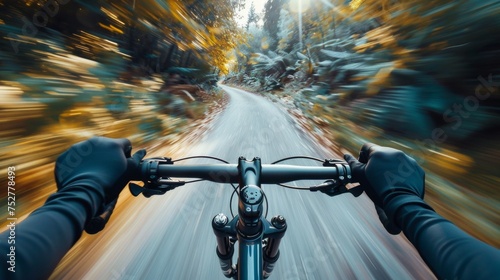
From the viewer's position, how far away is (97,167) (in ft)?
2.88

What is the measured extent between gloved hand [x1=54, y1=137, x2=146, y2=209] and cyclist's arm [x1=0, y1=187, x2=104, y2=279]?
7 centimetres

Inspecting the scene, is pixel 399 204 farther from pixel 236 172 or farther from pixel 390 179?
pixel 236 172

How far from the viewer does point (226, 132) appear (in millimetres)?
6156

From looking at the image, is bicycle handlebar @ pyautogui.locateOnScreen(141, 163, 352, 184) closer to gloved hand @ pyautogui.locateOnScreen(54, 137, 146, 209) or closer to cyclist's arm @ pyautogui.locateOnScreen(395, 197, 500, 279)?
gloved hand @ pyautogui.locateOnScreen(54, 137, 146, 209)

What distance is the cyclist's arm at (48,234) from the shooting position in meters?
0.51

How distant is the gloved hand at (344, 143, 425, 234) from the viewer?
812 mm

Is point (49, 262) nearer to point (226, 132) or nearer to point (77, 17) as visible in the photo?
point (77, 17)

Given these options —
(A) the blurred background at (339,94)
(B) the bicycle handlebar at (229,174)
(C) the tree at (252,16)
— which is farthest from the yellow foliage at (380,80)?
(C) the tree at (252,16)

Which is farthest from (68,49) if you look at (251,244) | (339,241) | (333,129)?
(333,129)

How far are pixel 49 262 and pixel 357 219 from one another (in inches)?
100.0

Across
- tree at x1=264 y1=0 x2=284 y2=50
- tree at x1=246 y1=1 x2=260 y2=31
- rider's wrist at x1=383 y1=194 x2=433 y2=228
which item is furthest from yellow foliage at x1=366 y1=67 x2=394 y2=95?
tree at x1=246 y1=1 x2=260 y2=31

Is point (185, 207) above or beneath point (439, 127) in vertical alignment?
beneath

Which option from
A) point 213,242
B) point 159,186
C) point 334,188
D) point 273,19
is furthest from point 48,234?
point 273,19

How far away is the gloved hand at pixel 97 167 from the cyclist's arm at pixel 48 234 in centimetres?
7
